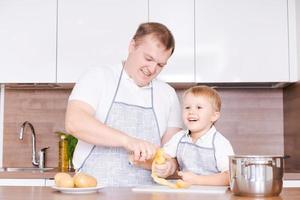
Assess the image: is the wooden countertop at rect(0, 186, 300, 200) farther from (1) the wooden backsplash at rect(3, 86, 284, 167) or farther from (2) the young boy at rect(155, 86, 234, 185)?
(1) the wooden backsplash at rect(3, 86, 284, 167)

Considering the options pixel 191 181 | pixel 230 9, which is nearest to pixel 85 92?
pixel 191 181

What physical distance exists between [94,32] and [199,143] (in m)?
1.29

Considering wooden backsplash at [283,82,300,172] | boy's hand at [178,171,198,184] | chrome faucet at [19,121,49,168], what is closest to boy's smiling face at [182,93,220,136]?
boy's hand at [178,171,198,184]

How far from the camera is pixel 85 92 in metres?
1.82

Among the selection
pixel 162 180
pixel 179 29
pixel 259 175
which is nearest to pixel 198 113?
pixel 162 180

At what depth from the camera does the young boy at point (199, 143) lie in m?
1.79

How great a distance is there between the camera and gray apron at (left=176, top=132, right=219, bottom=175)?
1.80 m

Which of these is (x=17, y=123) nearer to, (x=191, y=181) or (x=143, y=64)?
(x=143, y=64)

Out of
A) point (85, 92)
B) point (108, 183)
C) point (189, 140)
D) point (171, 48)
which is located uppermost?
point (171, 48)

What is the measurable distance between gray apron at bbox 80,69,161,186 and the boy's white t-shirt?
0.12 meters

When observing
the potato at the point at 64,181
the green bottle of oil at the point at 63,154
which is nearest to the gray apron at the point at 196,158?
the potato at the point at 64,181

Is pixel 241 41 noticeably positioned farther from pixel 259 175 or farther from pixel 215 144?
pixel 259 175

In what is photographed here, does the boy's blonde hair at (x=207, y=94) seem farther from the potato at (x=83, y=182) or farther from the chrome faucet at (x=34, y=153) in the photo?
the chrome faucet at (x=34, y=153)

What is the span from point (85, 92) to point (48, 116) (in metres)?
1.46
